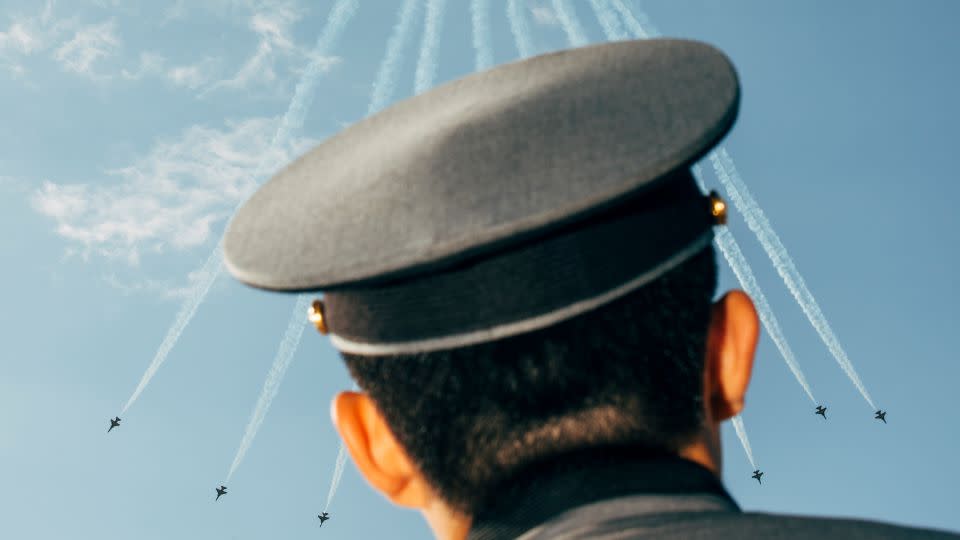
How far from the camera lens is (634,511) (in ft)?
6.52

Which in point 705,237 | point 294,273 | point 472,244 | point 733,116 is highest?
point 294,273

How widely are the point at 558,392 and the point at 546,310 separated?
24cm

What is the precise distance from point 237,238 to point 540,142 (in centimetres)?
116

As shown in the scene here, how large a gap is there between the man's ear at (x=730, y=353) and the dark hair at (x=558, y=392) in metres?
0.15

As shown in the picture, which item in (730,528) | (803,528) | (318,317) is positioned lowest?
(803,528)

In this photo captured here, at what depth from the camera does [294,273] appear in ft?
8.56

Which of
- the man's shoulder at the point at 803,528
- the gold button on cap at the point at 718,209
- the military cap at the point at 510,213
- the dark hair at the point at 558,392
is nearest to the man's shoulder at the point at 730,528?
the man's shoulder at the point at 803,528

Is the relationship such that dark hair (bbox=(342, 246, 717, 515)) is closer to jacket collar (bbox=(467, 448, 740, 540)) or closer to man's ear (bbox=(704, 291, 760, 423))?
jacket collar (bbox=(467, 448, 740, 540))

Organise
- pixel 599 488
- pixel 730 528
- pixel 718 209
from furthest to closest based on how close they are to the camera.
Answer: pixel 718 209 < pixel 599 488 < pixel 730 528

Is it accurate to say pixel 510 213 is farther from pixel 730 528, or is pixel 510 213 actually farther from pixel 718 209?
pixel 730 528

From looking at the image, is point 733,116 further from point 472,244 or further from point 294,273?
point 294,273

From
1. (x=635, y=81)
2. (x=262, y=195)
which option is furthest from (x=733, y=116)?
(x=262, y=195)

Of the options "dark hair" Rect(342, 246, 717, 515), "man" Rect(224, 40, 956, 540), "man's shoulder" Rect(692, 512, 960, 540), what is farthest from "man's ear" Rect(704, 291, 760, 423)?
"man's shoulder" Rect(692, 512, 960, 540)

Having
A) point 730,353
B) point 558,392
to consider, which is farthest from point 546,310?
point 730,353
